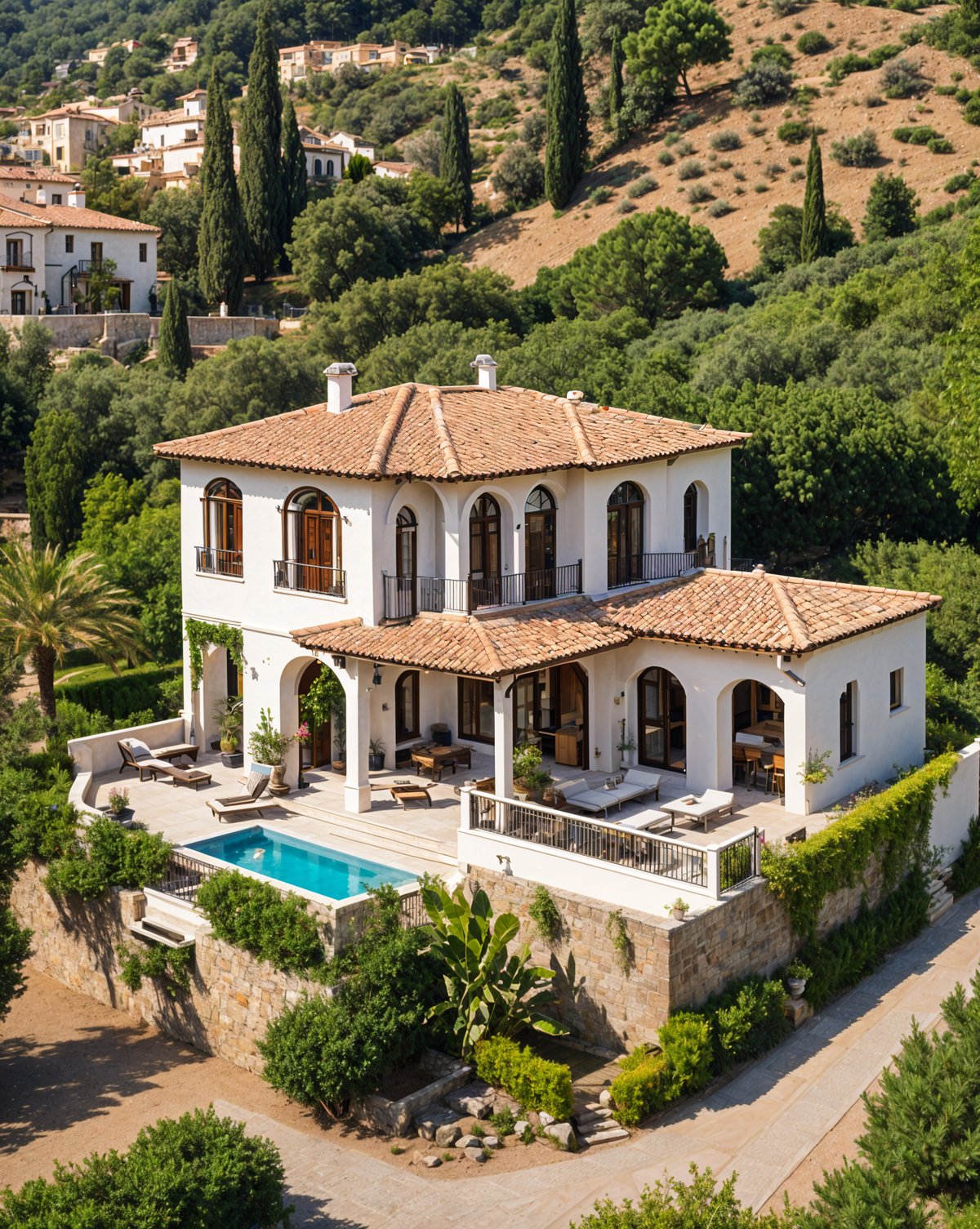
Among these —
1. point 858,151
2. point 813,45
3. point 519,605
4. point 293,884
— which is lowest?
point 293,884

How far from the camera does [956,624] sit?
33.2 metres

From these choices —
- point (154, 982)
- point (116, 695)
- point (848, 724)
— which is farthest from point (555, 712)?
point (116, 695)

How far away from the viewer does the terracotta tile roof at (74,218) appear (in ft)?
235

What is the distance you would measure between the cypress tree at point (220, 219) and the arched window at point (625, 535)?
50290mm

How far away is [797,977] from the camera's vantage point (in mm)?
22328

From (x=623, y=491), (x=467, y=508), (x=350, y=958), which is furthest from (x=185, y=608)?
(x=350, y=958)

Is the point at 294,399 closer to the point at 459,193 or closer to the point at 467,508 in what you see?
the point at 467,508

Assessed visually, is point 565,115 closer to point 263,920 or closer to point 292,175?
point 292,175

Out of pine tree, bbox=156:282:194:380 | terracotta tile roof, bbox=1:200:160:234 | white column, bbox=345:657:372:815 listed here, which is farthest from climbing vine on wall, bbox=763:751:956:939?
terracotta tile roof, bbox=1:200:160:234

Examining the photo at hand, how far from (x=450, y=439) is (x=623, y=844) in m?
8.69

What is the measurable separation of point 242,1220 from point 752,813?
11764 mm

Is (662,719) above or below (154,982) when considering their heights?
above

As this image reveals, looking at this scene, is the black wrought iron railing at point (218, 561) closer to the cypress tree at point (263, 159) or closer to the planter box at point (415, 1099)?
the planter box at point (415, 1099)

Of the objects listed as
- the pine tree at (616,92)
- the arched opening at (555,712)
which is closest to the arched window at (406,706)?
the arched opening at (555,712)
